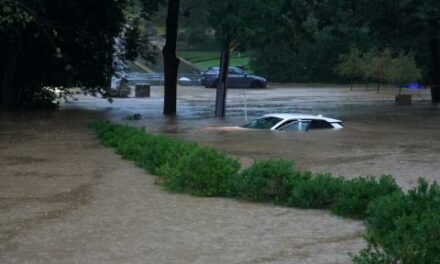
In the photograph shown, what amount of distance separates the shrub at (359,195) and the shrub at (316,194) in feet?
0.89

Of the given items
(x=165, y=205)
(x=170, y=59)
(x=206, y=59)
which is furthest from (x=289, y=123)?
(x=206, y=59)

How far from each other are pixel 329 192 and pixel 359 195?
1.96ft

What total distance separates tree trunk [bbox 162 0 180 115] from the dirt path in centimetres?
1721

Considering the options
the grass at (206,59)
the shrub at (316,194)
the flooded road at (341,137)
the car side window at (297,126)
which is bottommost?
the flooded road at (341,137)

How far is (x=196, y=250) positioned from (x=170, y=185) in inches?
153

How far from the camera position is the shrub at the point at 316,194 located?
10.0 m

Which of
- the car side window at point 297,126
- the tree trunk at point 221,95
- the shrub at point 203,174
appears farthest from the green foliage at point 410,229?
the tree trunk at point 221,95

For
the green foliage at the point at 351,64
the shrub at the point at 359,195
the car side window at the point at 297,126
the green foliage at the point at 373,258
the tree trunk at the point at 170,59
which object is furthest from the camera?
the green foliage at the point at 351,64

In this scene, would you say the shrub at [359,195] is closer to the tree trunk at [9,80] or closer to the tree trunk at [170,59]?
the tree trunk at [170,59]

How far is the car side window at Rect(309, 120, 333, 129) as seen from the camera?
22.7 m

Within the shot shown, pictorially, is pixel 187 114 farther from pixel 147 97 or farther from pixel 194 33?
pixel 194 33

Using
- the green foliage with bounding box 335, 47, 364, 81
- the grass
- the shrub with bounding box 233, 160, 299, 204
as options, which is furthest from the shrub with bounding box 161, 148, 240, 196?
the grass

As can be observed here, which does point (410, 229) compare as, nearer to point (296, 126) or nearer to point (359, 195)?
point (359, 195)

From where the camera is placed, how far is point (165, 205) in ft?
33.9
